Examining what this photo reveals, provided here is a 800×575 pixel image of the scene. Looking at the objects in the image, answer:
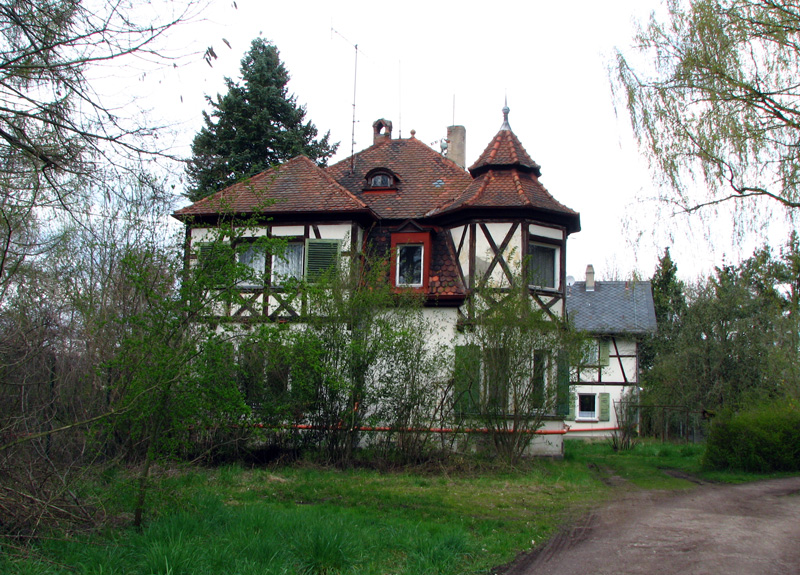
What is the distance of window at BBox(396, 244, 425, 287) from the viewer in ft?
61.0

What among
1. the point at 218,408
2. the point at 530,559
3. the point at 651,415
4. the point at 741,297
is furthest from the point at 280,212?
the point at 741,297

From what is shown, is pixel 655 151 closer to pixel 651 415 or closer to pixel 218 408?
pixel 218 408

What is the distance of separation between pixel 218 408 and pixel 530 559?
3.60m

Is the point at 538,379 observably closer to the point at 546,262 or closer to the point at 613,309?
the point at 546,262

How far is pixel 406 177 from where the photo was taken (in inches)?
824

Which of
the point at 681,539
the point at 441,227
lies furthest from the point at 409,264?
the point at 681,539

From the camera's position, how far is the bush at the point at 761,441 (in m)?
14.6

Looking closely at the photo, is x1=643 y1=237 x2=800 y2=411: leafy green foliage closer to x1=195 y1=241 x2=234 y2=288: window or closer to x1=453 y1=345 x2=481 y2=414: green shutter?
x1=453 y1=345 x2=481 y2=414: green shutter

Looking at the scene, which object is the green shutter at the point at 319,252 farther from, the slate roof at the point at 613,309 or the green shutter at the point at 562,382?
the slate roof at the point at 613,309

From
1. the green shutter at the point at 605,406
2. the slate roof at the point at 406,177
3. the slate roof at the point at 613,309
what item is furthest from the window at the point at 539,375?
the green shutter at the point at 605,406

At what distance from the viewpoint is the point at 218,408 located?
7430 mm

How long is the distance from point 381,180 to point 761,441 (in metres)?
11.7

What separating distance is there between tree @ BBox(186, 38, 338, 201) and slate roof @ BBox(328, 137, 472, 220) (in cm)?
683

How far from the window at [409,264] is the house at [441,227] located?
0.03m
